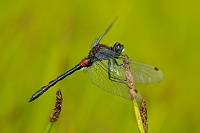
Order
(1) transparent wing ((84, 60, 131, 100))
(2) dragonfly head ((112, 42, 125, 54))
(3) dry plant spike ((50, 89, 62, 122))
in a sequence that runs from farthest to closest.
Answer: (2) dragonfly head ((112, 42, 125, 54)), (1) transparent wing ((84, 60, 131, 100)), (3) dry plant spike ((50, 89, 62, 122))

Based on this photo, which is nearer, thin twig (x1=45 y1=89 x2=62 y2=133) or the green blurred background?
thin twig (x1=45 y1=89 x2=62 y2=133)

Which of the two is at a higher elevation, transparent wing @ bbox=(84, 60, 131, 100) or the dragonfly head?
the dragonfly head

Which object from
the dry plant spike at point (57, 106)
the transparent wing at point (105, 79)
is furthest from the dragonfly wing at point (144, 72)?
the dry plant spike at point (57, 106)

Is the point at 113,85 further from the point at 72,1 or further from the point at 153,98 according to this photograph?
the point at 72,1

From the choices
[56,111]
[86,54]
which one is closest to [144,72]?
[56,111]

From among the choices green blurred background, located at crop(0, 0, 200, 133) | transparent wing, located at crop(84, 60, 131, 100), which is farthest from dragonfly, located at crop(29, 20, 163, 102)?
green blurred background, located at crop(0, 0, 200, 133)

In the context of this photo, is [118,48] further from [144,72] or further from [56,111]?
[56,111]

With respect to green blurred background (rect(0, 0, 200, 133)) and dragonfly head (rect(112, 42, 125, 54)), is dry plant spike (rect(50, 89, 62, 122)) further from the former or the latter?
dragonfly head (rect(112, 42, 125, 54))

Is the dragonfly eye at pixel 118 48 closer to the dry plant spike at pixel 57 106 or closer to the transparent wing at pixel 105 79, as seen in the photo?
the transparent wing at pixel 105 79
